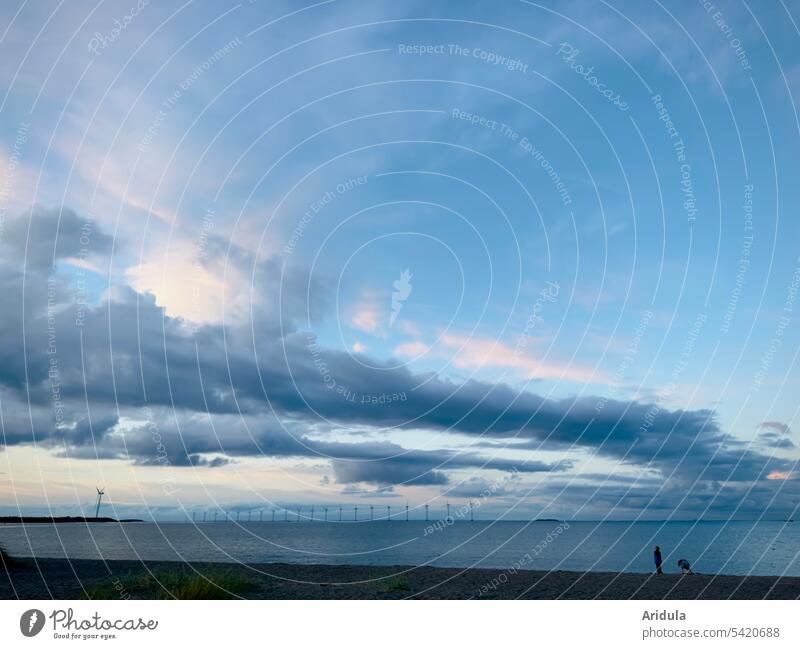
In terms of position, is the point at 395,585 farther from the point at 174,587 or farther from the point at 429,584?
the point at 174,587

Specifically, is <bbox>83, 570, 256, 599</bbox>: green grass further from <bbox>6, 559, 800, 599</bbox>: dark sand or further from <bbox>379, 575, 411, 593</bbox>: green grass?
<bbox>379, 575, 411, 593</bbox>: green grass

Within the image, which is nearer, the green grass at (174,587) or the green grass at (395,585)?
the green grass at (174,587)

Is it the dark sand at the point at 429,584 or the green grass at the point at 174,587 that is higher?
the green grass at the point at 174,587

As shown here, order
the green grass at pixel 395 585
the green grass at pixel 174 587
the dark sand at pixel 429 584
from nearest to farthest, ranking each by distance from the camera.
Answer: the green grass at pixel 174 587 → the dark sand at pixel 429 584 → the green grass at pixel 395 585

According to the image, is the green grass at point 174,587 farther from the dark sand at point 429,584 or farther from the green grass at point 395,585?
the green grass at point 395,585

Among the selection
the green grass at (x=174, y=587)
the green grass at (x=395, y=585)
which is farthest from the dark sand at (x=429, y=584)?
the green grass at (x=174, y=587)
